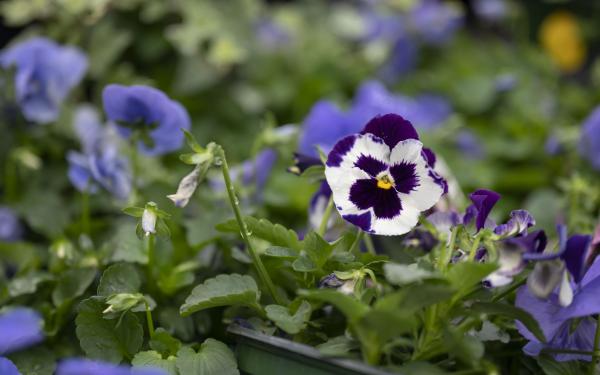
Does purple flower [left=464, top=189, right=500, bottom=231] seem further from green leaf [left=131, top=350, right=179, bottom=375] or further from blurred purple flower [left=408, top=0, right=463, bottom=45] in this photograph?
blurred purple flower [left=408, top=0, right=463, bottom=45]

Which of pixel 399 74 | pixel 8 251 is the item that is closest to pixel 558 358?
pixel 8 251

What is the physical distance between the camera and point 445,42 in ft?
6.54

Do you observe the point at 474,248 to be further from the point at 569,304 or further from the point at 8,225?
the point at 8,225

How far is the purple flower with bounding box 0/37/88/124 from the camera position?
1021mm

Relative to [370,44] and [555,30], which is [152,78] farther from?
[555,30]

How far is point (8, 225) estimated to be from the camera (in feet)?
3.37

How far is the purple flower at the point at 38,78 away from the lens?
1021mm

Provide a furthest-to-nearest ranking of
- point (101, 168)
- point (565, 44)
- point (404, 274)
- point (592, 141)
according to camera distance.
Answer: point (565, 44), point (592, 141), point (101, 168), point (404, 274)

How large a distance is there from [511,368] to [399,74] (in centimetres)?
128

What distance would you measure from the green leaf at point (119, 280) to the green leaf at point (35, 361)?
0.35 feet

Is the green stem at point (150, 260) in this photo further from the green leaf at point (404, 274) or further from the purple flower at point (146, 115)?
the green leaf at point (404, 274)

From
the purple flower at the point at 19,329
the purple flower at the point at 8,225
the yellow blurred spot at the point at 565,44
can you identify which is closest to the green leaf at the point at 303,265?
the purple flower at the point at 19,329

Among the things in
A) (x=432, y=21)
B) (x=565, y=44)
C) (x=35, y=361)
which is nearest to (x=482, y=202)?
(x=35, y=361)

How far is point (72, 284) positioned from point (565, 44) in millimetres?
1817
